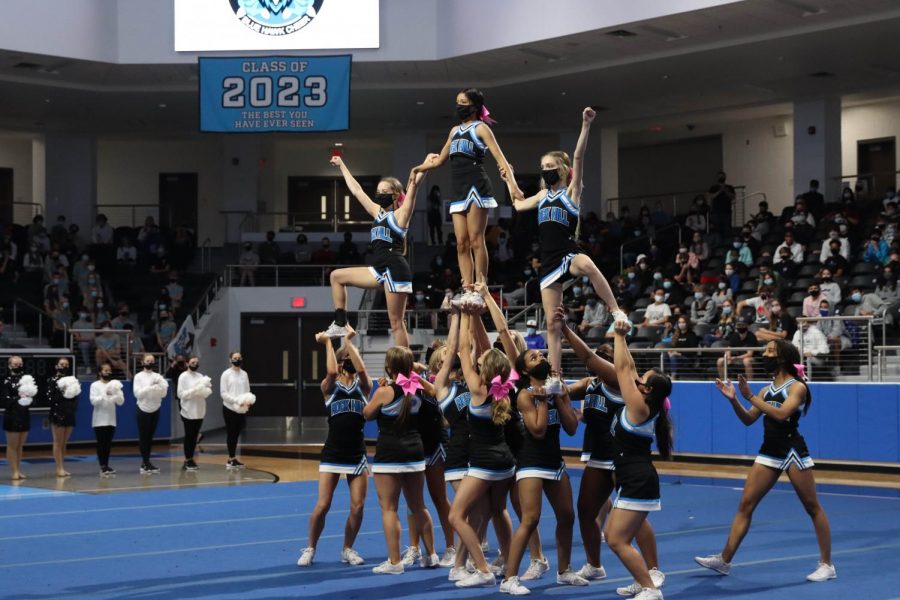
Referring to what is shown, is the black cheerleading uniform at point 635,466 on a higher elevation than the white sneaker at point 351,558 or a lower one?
higher

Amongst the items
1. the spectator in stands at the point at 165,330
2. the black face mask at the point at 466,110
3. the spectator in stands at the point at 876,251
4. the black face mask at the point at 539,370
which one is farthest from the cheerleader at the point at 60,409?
the spectator in stands at the point at 876,251

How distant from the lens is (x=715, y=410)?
19297 millimetres

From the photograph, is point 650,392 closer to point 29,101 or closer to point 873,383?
point 873,383

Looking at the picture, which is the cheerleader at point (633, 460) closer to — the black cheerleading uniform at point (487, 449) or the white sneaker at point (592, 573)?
the black cheerleading uniform at point (487, 449)

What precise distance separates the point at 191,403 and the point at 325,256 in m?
9.93

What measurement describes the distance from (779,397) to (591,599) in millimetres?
2338

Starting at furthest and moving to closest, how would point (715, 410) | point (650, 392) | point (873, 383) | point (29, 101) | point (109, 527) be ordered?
point (29, 101) < point (715, 410) < point (873, 383) < point (109, 527) < point (650, 392)

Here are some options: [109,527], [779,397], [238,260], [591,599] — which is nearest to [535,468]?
[591,599]

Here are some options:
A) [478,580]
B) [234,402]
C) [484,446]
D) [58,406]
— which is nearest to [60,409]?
[58,406]

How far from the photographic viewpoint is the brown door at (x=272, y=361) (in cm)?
2927

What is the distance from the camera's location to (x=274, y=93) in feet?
73.7

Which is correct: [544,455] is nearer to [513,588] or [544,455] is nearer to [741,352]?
[513,588]

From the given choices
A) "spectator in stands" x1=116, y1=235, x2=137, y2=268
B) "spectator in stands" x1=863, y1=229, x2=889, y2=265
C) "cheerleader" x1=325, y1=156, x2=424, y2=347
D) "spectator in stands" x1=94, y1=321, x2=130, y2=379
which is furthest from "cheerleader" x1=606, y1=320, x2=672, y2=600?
"spectator in stands" x1=116, y1=235, x2=137, y2=268

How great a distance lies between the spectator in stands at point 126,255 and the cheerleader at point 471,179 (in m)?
22.0
